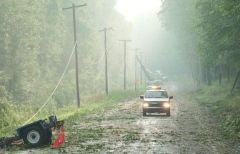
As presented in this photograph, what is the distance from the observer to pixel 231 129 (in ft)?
87.4

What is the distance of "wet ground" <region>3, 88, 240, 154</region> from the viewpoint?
2003 cm

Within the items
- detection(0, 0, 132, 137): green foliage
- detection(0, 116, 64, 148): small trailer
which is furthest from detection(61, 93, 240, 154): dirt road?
detection(0, 0, 132, 137): green foliage

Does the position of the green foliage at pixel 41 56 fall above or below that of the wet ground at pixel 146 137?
above

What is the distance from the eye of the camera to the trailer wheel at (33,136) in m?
21.3

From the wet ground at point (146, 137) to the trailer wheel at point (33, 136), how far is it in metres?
0.97

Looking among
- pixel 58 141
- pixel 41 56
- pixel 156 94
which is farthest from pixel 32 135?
pixel 41 56

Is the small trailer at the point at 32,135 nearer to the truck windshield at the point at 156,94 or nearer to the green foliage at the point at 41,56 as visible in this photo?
the green foliage at the point at 41,56

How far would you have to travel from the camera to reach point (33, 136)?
70.3 ft

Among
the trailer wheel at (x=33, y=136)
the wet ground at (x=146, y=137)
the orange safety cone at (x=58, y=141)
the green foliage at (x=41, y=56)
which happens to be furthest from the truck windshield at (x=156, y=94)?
the trailer wheel at (x=33, y=136)

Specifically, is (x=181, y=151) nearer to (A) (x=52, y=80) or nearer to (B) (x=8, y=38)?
(B) (x=8, y=38)

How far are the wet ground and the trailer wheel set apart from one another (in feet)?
3.19

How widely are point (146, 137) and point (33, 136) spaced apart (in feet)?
18.9

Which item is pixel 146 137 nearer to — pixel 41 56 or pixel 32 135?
pixel 32 135

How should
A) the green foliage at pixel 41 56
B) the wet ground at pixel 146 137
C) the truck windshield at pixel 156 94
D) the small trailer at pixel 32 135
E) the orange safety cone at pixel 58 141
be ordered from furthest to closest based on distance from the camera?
the green foliage at pixel 41 56 → the truck windshield at pixel 156 94 → the small trailer at pixel 32 135 → the orange safety cone at pixel 58 141 → the wet ground at pixel 146 137
